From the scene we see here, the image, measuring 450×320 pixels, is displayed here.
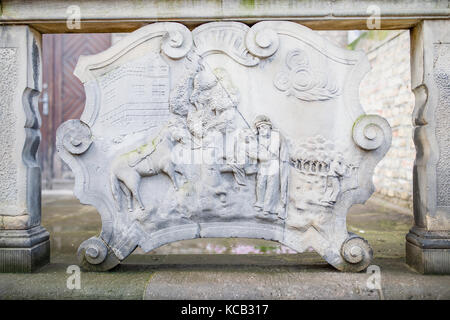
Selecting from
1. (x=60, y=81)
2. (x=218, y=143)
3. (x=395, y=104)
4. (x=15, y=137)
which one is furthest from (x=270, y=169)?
(x=60, y=81)

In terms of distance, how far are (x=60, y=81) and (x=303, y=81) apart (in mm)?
7194

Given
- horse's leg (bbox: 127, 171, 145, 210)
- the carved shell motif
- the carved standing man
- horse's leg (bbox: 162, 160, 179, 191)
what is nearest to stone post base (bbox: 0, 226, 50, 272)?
horse's leg (bbox: 127, 171, 145, 210)

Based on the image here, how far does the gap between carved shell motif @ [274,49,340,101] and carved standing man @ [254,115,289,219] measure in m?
0.29

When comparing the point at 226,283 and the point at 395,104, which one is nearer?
the point at 226,283

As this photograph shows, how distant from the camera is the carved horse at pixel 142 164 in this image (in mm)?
2293

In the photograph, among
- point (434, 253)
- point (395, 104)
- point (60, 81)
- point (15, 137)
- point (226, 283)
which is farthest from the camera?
point (60, 81)

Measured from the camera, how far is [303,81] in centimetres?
232

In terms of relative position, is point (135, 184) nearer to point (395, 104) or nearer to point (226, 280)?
point (226, 280)

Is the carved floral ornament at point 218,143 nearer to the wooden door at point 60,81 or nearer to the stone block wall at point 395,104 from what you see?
the stone block wall at point 395,104

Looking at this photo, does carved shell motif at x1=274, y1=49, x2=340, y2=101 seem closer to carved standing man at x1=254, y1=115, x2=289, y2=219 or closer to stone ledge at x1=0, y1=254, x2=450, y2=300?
carved standing man at x1=254, y1=115, x2=289, y2=219

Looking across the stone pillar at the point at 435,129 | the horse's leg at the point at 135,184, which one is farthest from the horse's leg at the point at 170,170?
the stone pillar at the point at 435,129

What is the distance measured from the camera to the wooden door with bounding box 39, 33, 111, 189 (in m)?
7.67

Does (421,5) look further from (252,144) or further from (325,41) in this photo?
(252,144)
